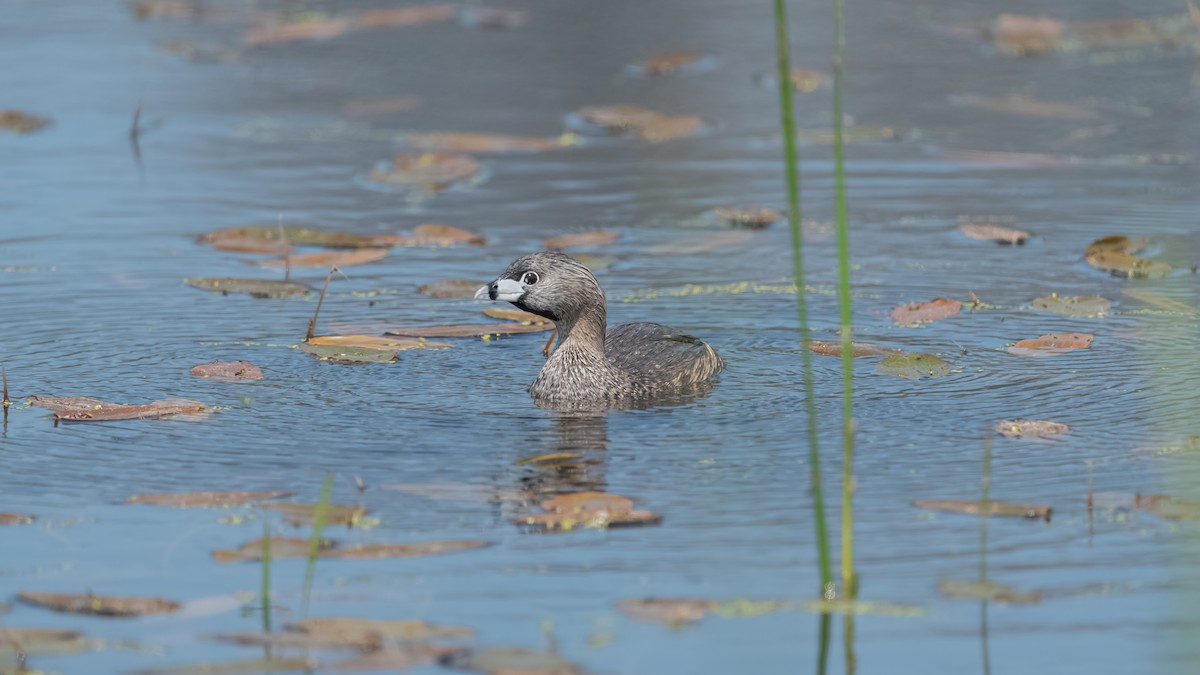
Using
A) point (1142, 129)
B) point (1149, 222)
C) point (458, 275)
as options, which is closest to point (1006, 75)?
point (1142, 129)

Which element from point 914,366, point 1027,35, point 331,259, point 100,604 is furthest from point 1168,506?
point 1027,35

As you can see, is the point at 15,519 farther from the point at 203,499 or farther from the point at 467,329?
the point at 467,329

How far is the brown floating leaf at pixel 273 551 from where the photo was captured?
565 centimetres

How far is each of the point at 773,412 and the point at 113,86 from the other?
33.0 ft

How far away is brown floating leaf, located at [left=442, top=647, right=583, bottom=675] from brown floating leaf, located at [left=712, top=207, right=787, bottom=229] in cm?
680

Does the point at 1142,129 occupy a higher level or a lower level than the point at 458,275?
higher

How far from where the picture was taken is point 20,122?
561 inches

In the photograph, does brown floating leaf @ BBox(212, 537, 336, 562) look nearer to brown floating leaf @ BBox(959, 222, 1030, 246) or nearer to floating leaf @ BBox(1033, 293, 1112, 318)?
floating leaf @ BBox(1033, 293, 1112, 318)

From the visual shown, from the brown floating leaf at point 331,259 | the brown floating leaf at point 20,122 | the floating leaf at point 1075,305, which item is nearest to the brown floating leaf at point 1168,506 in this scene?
the floating leaf at point 1075,305

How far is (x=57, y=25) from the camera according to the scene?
1888cm

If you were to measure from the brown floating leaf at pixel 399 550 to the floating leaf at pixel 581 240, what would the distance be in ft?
16.5

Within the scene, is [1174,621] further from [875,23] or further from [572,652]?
[875,23]

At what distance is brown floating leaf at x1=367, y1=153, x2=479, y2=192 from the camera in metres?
12.7

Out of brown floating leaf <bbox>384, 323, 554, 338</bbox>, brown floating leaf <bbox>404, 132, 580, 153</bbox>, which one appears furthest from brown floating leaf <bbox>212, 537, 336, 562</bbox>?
brown floating leaf <bbox>404, 132, 580, 153</bbox>
